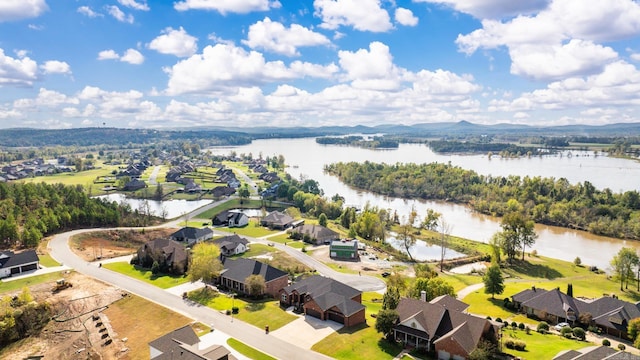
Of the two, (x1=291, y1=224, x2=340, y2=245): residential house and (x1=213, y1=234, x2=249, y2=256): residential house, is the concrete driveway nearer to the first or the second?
(x1=213, y1=234, x2=249, y2=256): residential house

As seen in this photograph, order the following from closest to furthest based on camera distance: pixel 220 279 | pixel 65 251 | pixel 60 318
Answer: pixel 60 318 < pixel 220 279 < pixel 65 251

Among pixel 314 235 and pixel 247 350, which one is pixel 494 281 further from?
pixel 314 235

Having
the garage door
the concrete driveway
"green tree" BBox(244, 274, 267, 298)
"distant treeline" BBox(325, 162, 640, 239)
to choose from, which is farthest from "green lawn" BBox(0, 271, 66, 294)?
"distant treeline" BBox(325, 162, 640, 239)

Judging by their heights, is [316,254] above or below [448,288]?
below

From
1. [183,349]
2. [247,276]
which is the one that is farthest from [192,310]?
[183,349]

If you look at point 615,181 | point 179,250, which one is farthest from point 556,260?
point 615,181

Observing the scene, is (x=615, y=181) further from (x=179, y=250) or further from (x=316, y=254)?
(x=179, y=250)

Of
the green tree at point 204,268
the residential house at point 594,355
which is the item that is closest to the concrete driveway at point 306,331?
the green tree at point 204,268
